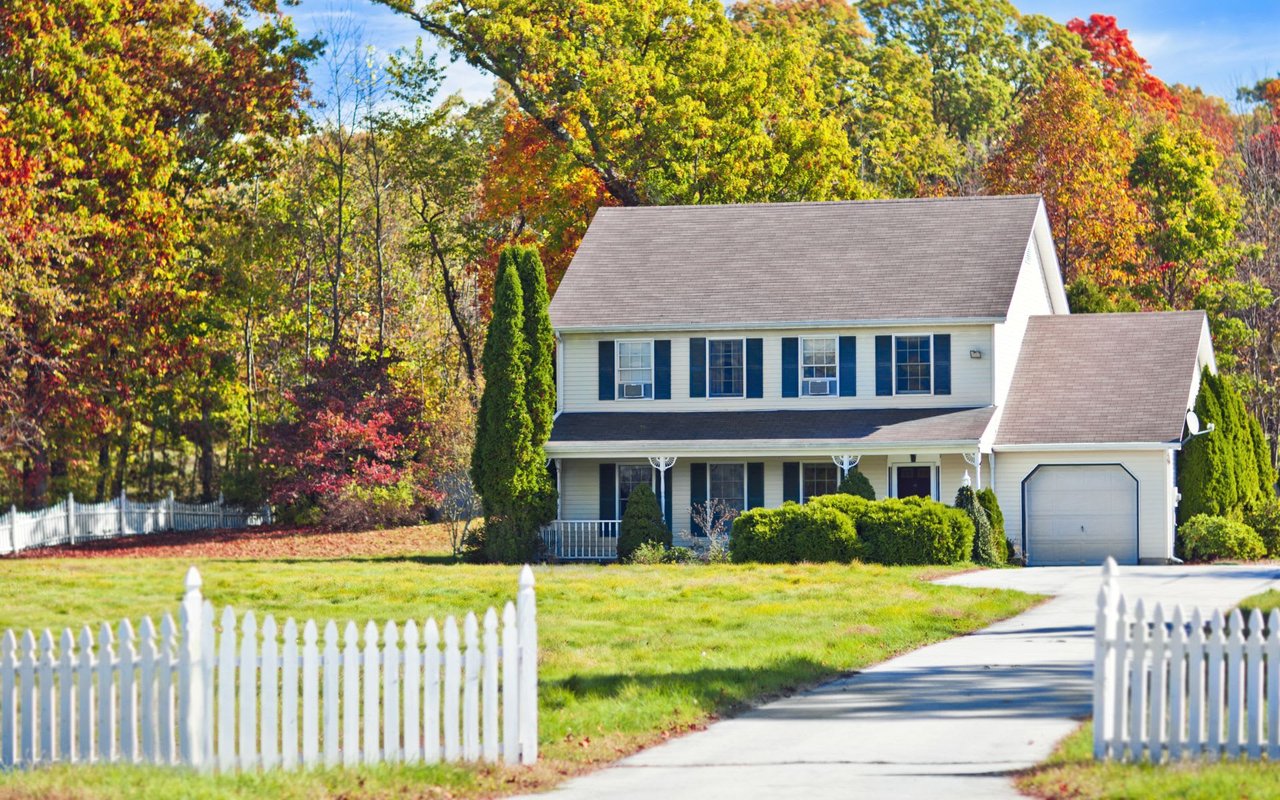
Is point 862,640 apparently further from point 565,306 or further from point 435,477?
point 435,477

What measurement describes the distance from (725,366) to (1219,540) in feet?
38.2

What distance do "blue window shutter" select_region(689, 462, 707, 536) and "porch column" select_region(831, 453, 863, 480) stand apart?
329 centimetres

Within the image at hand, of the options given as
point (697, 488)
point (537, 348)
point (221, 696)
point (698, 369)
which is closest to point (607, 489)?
point (697, 488)

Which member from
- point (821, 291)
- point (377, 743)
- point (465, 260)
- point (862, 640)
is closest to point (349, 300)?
point (465, 260)

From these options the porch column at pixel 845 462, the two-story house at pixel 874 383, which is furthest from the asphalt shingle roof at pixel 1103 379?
the porch column at pixel 845 462

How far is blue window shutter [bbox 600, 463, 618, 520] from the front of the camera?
4200 cm

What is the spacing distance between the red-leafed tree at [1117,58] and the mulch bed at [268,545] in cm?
5077

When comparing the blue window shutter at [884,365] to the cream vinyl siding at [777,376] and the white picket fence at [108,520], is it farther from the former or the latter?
the white picket fence at [108,520]

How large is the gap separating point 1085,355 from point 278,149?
2437cm

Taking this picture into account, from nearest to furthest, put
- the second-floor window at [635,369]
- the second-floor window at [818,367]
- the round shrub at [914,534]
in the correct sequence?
the round shrub at [914,534]
the second-floor window at [818,367]
the second-floor window at [635,369]

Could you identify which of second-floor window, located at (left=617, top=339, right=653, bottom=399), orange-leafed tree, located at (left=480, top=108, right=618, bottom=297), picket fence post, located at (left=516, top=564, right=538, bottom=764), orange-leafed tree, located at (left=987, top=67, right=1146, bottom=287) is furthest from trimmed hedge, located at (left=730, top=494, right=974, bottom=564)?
orange-leafed tree, located at (left=987, top=67, right=1146, bottom=287)

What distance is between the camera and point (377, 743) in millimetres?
12383

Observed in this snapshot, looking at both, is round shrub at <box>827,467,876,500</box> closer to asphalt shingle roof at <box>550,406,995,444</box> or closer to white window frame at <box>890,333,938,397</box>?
asphalt shingle roof at <box>550,406,995,444</box>

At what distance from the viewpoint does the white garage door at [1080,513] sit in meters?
39.4
